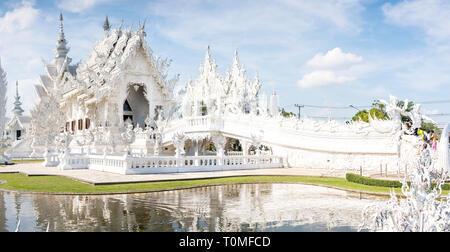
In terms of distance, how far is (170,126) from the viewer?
2631 cm

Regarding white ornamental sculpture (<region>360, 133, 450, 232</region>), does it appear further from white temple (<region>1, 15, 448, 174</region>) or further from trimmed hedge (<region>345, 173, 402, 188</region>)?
trimmed hedge (<region>345, 173, 402, 188</region>)

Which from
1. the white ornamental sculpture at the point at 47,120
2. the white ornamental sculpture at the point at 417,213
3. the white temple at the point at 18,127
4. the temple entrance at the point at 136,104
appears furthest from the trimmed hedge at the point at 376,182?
the white temple at the point at 18,127

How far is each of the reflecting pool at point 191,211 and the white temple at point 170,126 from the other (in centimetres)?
228

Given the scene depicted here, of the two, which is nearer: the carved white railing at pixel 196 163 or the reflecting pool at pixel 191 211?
the reflecting pool at pixel 191 211

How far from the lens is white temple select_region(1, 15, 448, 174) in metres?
16.4

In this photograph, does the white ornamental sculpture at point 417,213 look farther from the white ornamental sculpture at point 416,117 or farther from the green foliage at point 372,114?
the green foliage at point 372,114

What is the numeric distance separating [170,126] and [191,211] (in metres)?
19.1

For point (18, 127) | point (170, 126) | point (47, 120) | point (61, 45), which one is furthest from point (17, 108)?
point (170, 126)

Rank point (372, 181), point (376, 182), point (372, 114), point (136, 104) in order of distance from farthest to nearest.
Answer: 1. point (136, 104)
2. point (372, 114)
3. point (372, 181)
4. point (376, 182)

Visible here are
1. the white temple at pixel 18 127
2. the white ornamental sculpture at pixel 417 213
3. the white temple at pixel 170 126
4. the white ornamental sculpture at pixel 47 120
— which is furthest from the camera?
the white temple at pixel 18 127

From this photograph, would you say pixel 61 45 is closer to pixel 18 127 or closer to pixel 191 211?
pixel 18 127

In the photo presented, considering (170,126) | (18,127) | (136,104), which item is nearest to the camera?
(170,126)

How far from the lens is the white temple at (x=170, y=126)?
16375 mm

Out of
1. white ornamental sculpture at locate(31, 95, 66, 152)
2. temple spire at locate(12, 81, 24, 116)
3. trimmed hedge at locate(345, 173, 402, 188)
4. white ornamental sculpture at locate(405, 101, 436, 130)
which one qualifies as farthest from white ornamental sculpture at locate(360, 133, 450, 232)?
temple spire at locate(12, 81, 24, 116)
